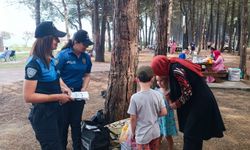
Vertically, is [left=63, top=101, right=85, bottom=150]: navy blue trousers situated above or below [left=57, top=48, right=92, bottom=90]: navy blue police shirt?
below

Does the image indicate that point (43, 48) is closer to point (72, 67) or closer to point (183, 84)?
point (72, 67)

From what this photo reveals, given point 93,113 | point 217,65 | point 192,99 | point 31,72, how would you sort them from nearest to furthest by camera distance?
1. point 31,72
2. point 192,99
3. point 93,113
4. point 217,65

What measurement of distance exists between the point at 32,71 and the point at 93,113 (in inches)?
201

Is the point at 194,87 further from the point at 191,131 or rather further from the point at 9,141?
the point at 9,141

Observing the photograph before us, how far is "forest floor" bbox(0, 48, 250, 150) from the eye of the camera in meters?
6.03

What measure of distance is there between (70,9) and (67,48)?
45.6 metres

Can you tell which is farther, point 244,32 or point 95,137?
point 244,32

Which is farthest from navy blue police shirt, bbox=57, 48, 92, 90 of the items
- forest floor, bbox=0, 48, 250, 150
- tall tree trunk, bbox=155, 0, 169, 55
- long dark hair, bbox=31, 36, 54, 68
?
tall tree trunk, bbox=155, 0, 169, 55

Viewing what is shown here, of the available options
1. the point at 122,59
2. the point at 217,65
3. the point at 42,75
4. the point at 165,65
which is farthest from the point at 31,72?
the point at 217,65

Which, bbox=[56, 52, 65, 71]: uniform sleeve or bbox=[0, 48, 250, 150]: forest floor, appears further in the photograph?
bbox=[0, 48, 250, 150]: forest floor

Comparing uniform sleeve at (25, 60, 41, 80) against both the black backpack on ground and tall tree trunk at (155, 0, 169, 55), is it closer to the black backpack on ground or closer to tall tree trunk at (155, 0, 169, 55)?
the black backpack on ground

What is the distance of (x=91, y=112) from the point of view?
8414 mm

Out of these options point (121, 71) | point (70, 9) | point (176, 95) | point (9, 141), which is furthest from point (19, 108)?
point (70, 9)

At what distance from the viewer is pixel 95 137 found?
4.93 meters
